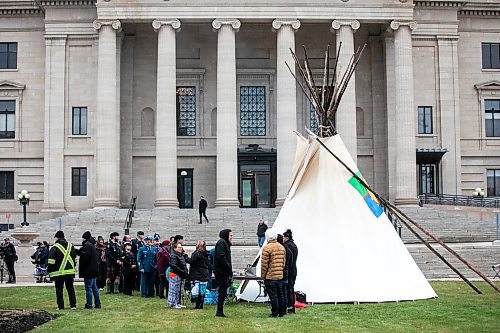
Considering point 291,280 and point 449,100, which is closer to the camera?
point 291,280

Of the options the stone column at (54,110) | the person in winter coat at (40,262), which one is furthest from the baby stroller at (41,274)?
the stone column at (54,110)

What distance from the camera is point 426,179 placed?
55.8 meters

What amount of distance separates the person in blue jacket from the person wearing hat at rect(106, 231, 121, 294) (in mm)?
1188

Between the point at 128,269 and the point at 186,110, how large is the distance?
31.0 meters

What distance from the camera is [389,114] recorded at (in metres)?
53.3

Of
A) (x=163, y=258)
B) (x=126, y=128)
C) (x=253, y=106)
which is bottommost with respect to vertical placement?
(x=163, y=258)

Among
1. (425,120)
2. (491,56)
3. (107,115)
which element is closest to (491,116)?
(491,56)

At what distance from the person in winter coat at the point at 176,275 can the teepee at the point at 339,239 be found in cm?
234

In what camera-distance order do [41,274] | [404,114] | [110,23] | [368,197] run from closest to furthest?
[368,197] < [41,274] < [110,23] < [404,114]

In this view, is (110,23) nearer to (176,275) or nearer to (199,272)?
(176,275)

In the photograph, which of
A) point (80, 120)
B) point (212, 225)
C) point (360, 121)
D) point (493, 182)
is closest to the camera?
point (212, 225)

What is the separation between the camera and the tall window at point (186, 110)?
2205 inches

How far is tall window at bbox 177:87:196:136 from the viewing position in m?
56.0

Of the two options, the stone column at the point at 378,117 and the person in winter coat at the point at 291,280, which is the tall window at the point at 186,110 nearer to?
the stone column at the point at 378,117
